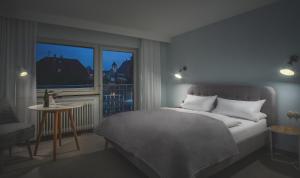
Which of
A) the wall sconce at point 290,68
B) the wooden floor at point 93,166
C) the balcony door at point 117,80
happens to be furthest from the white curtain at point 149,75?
the wall sconce at point 290,68

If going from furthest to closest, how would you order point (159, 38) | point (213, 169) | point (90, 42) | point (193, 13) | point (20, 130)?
point (159, 38), point (90, 42), point (193, 13), point (20, 130), point (213, 169)

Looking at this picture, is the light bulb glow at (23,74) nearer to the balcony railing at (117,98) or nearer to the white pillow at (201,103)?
the balcony railing at (117,98)

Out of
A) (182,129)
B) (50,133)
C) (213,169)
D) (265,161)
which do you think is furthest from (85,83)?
(265,161)

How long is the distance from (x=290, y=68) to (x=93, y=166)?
3.27 meters

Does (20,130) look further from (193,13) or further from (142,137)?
(193,13)

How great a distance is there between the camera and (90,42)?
153 inches

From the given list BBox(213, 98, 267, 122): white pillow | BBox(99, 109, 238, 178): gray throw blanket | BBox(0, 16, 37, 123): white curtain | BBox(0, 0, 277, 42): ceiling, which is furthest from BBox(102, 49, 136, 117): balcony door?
BBox(213, 98, 267, 122): white pillow

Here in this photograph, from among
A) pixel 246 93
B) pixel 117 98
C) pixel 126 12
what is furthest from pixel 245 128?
pixel 117 98

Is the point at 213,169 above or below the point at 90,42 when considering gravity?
below

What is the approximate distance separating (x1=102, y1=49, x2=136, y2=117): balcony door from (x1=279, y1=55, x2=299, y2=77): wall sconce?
3.28 meters

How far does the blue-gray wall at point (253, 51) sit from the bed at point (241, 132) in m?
0.15

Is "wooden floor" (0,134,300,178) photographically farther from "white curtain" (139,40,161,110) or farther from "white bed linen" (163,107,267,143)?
"white curtain" (139,40,161,110)

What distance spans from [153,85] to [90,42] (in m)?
1.95

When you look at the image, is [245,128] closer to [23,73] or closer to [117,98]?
[117,98]
